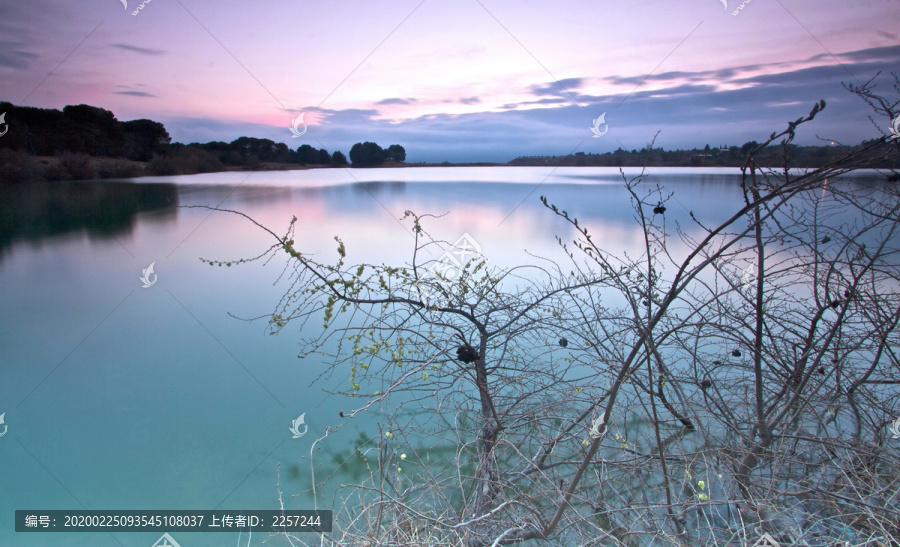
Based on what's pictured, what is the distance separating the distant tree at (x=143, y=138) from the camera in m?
8.11

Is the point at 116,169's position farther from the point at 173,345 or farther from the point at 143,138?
the point at 173,345

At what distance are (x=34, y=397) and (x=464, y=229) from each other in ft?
15.9

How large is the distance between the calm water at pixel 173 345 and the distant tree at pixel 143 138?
40.4 inches

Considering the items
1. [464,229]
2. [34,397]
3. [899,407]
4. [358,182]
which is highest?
[358,182]

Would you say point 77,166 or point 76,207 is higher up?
point 77,166

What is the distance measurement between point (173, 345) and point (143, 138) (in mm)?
6320

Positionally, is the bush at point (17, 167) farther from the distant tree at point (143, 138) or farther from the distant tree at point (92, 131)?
the distant tree at point (143, 138)

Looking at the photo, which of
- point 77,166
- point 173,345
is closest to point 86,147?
point 77,166

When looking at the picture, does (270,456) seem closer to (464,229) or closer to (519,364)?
(519,364)

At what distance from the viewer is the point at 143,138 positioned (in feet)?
27.6

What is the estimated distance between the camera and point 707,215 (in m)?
6.57

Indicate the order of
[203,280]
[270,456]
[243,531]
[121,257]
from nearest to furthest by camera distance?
[243,531]
[270,456]
[203,280]
[121,257]

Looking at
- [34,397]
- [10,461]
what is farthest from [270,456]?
[34,397]

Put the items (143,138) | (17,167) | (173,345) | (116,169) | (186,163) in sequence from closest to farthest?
(173,345), (17,167), (143,138), (116,169), (186,163)
